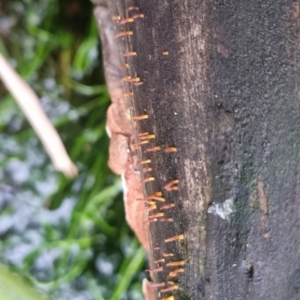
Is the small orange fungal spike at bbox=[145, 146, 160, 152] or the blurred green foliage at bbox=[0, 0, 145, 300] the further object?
the blurred green foliage at bbox=[0, 0, 145, 300]

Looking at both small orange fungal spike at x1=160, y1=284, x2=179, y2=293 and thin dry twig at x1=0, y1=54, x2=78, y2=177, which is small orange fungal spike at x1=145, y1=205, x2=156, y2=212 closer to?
small orange fungal spike at x1=160, y1=284, x2=179, y2=293

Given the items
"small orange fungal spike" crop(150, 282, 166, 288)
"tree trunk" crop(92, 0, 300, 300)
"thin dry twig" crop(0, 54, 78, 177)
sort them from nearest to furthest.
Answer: "tree trunk" crop(92, 0, 300, 300) < "small orange fungal spike" crop(150, 282, 166, 288) < "thin dry twig" crop(0, 54, 78, 177)

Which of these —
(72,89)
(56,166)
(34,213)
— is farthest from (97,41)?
(34,213)

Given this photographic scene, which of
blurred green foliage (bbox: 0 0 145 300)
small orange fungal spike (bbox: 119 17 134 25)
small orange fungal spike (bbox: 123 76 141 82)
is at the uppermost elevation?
small orange fungal spike (bbox: 119 17 134 25)

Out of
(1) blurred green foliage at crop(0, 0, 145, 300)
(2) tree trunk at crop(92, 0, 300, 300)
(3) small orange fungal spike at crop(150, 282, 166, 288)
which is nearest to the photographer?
(2) tree trunk at crop(92, 0, 300, 300)

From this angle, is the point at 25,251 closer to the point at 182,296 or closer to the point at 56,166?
the point at 56,166

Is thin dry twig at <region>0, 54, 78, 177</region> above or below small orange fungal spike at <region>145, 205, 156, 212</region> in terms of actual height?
above

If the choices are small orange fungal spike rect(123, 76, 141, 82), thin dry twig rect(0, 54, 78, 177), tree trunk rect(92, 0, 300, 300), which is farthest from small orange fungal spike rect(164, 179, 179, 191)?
thin dry twig rect(0, 54, 78, 177)
